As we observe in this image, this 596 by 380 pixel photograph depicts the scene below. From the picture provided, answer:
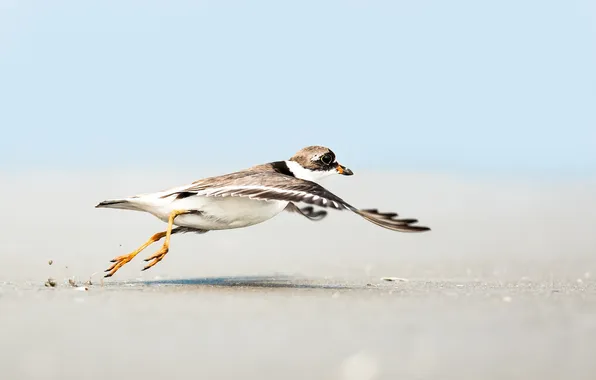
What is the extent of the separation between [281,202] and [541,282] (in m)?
3.48

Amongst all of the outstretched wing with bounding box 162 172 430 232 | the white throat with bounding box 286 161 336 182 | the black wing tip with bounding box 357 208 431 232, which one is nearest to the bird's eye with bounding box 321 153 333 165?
the white throat with bounding box 286 161 336 182

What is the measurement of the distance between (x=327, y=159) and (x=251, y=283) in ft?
7.02

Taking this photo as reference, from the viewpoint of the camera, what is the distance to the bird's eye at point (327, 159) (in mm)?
13367

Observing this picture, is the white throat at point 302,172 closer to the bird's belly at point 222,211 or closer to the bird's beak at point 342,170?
the bird's beak at point 342,170

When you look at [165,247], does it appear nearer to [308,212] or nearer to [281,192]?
[281,192]

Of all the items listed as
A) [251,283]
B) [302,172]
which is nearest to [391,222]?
[251,283]

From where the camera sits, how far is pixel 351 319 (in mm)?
8891

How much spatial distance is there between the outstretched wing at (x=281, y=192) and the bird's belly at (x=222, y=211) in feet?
0.45

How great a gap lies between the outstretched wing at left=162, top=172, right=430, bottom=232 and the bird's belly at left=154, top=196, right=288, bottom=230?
138mm

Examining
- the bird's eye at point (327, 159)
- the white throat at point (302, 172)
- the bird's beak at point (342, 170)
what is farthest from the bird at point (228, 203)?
the bird's beak at point (342, 170)

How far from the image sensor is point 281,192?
11.2m

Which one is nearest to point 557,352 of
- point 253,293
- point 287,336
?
point 287,336

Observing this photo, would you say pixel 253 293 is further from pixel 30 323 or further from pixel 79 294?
pixel 30 323

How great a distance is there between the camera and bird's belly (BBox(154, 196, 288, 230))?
11672 millimetres
